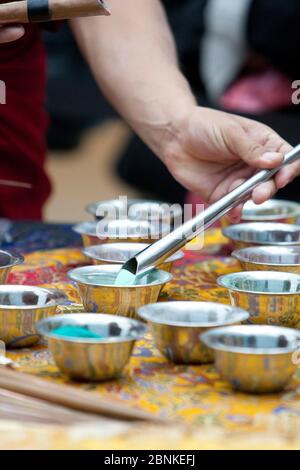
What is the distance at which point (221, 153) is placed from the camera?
1394mm

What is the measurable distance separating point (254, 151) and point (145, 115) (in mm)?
281

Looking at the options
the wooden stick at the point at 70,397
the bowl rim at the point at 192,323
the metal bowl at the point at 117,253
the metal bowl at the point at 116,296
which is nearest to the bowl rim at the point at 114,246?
the metal bowl at the point at 117,253

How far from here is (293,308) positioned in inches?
41.6

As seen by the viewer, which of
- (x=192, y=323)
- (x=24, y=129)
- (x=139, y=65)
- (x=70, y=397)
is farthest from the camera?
(x=24, y=129)

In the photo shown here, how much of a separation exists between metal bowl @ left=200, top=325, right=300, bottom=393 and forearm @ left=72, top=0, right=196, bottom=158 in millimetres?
616

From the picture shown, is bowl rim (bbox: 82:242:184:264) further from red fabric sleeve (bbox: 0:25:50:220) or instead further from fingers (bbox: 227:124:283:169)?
red fabric sleeve (bbox: 0:25:50:220)

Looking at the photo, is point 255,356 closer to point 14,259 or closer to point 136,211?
point 14,259

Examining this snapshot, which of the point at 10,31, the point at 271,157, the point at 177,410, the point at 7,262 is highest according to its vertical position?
the point at 10,31

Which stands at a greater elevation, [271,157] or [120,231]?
[271,157]

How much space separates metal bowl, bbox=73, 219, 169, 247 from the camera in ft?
4.46

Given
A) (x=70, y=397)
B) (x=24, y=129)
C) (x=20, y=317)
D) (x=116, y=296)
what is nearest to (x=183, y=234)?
(x=116, y=296)

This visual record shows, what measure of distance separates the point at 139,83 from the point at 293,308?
596mm

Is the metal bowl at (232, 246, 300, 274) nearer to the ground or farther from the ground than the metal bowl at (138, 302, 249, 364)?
farther from the ground

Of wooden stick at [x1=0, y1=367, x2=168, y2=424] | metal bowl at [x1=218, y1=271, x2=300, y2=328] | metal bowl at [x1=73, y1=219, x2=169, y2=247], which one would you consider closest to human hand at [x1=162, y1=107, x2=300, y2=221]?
metal bowl at [x1=73, y1=219, x2=169, y2=247]
